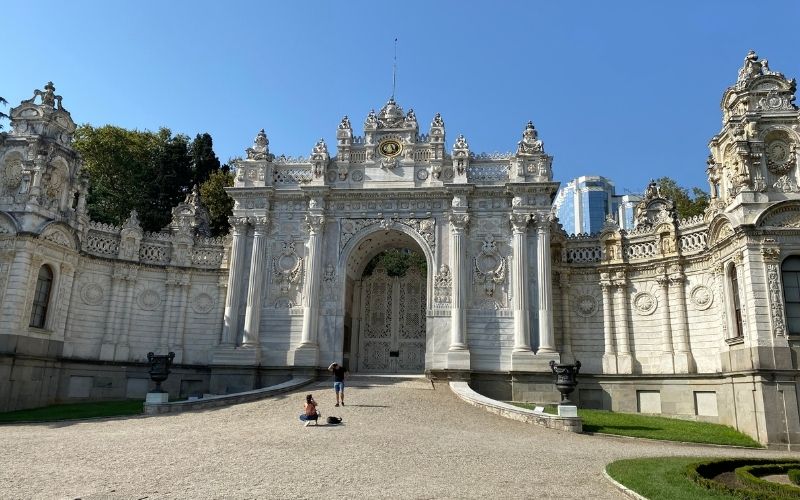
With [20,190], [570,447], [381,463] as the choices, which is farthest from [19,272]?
[570,447]

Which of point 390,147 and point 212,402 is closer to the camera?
point 212,402

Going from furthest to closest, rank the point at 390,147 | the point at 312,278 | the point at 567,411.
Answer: the point at 390,147 → the point at 312,278 → the point at 567,411

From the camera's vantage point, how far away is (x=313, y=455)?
452 inches

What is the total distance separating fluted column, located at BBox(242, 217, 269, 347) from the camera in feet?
79.1

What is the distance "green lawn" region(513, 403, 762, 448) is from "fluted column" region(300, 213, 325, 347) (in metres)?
9.77

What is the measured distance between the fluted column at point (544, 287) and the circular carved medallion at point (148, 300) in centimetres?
1661

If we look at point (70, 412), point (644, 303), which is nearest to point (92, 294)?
point (70, 412)

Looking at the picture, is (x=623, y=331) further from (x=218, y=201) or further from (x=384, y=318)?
(x=218, y=201)

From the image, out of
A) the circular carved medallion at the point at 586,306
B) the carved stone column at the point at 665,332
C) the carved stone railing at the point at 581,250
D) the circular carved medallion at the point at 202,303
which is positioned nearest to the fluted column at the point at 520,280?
the carved stone railing at the point at 581,250

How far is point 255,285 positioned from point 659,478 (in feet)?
59.7

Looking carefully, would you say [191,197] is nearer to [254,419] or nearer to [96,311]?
[96,311]

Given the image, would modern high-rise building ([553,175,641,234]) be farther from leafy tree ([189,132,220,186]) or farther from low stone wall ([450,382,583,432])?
low stone wall ([450,382,583,432])

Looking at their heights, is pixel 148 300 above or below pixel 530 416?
Answer: above

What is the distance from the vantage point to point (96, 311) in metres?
25.3
